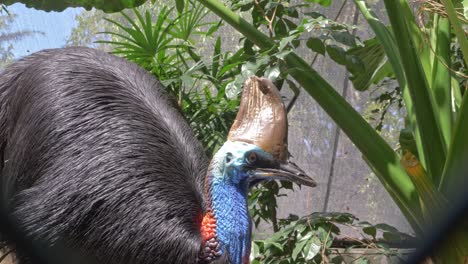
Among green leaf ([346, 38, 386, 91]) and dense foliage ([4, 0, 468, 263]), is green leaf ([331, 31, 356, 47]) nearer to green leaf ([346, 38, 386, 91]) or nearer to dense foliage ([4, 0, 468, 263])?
dense foliage ([4, 0, 468, 263])

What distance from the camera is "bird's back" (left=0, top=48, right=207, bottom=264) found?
5.89 ft

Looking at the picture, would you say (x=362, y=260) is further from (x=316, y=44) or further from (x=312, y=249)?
(x=316, y=44)

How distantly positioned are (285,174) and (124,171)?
0.38 m

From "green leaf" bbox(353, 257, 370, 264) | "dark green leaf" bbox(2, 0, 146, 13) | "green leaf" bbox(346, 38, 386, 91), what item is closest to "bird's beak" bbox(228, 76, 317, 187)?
"green leaf" bbox(353, 257, 370, 264)

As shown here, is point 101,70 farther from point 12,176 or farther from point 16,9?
point 16,9

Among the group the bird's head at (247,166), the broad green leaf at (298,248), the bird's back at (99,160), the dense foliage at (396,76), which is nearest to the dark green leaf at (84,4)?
the dense foliage at (396,76)

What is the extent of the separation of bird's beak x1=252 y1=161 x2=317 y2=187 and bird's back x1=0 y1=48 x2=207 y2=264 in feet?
→ 0.66

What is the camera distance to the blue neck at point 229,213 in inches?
70.6

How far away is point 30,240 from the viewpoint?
1.80 m

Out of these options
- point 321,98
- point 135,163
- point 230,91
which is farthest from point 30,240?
point 321,98

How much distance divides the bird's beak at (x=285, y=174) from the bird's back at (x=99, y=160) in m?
0.20

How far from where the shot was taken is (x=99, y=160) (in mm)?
1877

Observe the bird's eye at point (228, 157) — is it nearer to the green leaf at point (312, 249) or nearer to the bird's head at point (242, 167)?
the bird's head at point (242, 167)

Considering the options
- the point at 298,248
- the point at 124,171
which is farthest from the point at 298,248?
→ the point at 124,171
